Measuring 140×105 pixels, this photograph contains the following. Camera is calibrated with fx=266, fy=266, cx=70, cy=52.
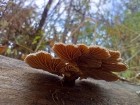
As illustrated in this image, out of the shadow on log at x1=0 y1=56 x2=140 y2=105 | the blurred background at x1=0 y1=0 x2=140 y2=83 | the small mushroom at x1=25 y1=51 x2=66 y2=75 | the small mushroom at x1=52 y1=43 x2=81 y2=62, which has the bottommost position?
the shadow on log at x1=0 y1=56 x2=140 y2=105

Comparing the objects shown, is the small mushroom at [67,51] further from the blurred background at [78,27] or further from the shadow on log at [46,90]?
the blurred background at [78,27]

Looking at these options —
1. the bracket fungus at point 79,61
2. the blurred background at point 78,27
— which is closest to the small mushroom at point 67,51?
the bracket fungus at point 79,61

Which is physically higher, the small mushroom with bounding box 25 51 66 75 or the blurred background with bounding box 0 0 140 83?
the blurred background with bounding box 0 0 140 83

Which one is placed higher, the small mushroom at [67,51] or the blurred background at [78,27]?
the blurred background at [78,27]

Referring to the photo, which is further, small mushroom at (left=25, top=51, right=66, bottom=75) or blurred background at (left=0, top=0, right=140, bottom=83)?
blurred background at (left=0, top=0, right=140, bottom=83)

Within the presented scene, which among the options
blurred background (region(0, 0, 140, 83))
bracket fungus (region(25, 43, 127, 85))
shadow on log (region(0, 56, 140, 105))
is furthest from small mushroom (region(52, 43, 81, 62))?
blurred background (region(0, 0, 140, 83))

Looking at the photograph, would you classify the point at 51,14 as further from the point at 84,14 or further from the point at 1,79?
the point at 1,79

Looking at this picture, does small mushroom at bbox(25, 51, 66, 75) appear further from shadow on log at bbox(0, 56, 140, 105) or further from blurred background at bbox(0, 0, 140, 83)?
blurred background at bbox(0, 0, 140, 83)
